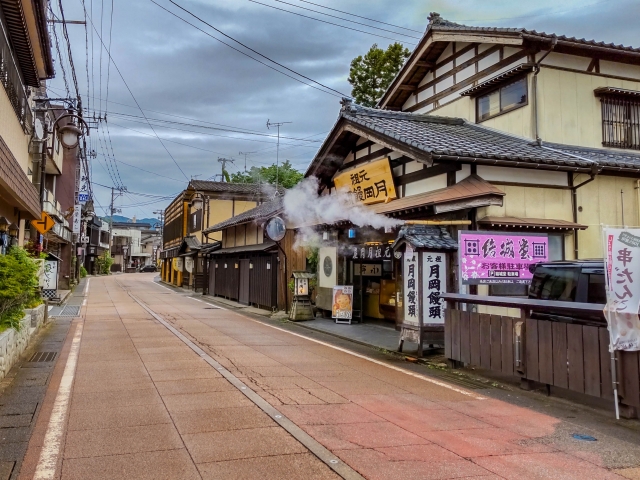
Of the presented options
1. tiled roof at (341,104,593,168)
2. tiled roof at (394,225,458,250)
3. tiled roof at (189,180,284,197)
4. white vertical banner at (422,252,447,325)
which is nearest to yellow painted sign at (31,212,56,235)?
tiled roof at (341,104,593,168)

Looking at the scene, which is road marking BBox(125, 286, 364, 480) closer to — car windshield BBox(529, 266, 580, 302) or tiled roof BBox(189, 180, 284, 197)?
car windshield BBox(529, 266, 580, 302)

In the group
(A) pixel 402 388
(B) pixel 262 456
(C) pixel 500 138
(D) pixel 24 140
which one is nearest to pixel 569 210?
(C) pixel 500 138

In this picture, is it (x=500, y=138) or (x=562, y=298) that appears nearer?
(x=562, y=298)

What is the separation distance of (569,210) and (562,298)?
4662mm

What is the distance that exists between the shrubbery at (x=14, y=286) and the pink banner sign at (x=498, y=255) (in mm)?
8338

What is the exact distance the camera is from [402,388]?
807 centimetres

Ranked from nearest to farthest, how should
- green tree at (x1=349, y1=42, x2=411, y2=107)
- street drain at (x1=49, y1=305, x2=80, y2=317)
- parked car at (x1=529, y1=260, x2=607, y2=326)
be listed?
parked car at (x1=529, y1=260, x2=607, y2=326) < street drain at (x1=49, y1=305, x2=80, y2=317) < green tree at (x1=349, y1=42, x2=411, y2=107)

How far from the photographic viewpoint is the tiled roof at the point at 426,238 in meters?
10.7

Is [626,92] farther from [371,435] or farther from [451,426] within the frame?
[371,435]

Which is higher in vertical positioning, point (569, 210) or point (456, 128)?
point (456, 128)

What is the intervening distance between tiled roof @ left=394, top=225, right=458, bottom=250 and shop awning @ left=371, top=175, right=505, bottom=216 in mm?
488

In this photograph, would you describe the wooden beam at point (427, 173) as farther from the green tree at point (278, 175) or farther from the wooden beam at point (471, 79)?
the green tree at point (278, 175)

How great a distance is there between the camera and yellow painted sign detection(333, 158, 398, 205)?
14.5 metres

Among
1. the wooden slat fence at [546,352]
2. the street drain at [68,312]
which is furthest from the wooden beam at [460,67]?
the street drain at [68,312]
